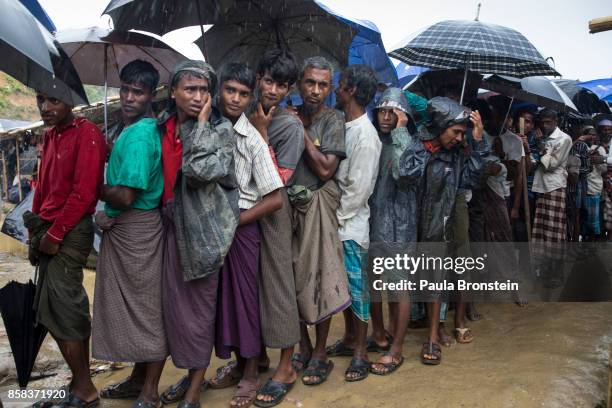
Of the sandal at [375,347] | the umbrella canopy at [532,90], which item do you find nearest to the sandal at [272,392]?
the sandal at [375,347]

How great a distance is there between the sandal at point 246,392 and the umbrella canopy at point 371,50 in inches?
115

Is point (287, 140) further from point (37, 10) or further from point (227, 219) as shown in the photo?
point (37, 10)

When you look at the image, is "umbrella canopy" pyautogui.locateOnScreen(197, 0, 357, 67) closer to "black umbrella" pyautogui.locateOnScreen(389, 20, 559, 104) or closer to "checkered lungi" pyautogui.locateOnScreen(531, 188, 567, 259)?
"black umbrella" pyautogui.locateOnScreen(389, 20, 559, 104)

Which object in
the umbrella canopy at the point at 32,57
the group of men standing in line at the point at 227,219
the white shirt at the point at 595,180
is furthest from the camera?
the white shirt at the point at 595,180

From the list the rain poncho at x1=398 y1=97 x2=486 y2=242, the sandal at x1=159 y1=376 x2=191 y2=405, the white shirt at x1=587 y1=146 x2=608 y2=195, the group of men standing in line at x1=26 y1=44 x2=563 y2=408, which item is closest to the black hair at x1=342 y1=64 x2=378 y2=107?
the group of men standing in line at x1=26 y1=44 x2=563 y2=408

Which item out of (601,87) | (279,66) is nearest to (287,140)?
(279,66)

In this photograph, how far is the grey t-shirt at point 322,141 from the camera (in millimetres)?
3342

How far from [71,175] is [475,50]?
9.00 ft

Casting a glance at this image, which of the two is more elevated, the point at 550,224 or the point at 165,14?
the point at 165,14

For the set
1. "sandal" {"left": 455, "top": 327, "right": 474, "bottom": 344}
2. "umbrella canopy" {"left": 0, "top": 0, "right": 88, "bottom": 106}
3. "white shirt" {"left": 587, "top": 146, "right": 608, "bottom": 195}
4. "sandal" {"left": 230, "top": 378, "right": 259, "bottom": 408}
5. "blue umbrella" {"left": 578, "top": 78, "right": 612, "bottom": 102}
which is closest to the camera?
"umbrella canopy" {"left": 0, "top": 0, "right": 88, "bottom": 106}

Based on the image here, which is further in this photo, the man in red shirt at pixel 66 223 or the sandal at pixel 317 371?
the sandal at pixel 317 371

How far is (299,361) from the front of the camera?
3605mm

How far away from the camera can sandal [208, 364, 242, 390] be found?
3350 mm

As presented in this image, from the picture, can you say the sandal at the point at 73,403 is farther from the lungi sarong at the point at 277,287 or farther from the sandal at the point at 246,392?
the lungi sarong at the point at 277,287
